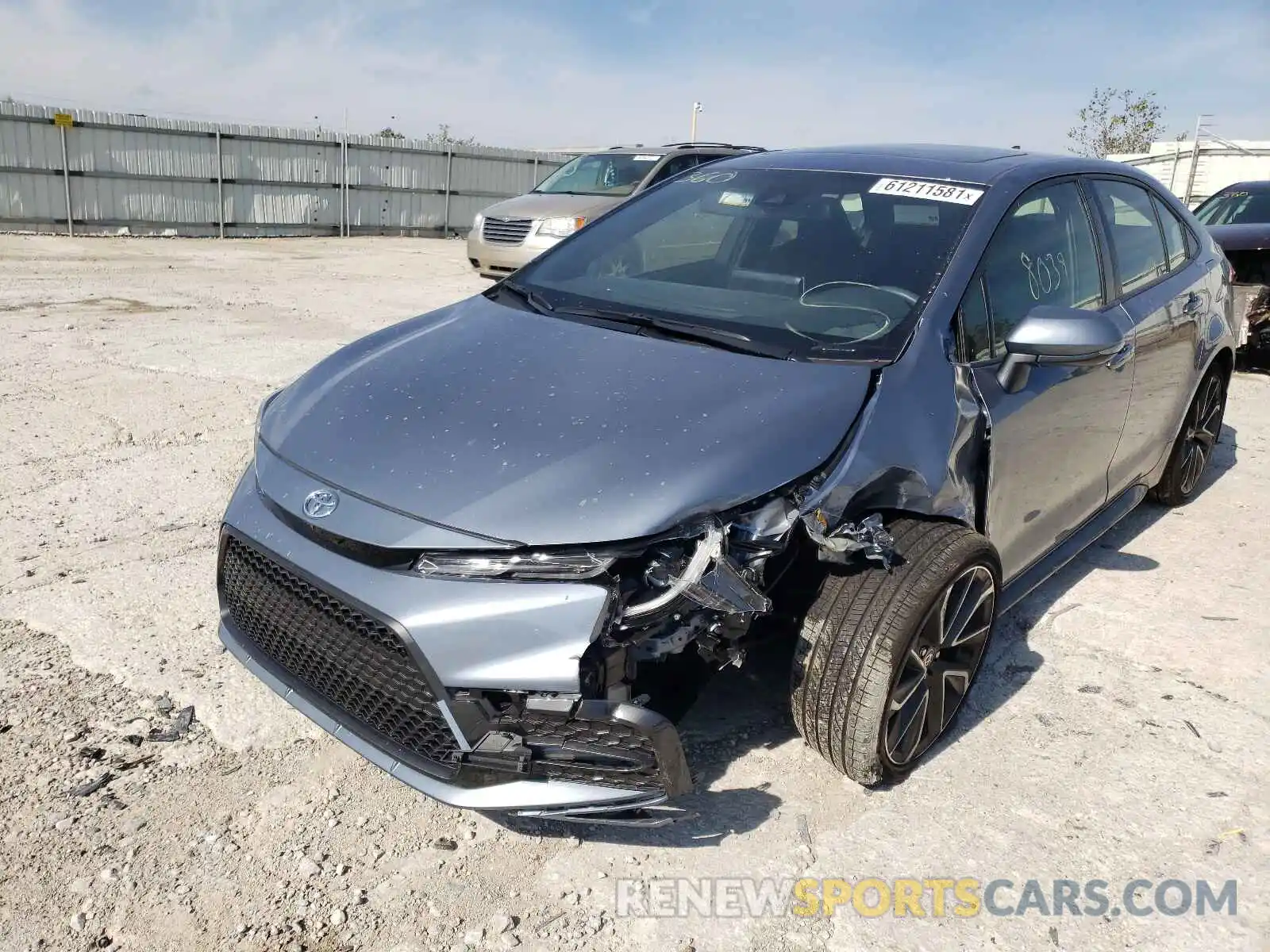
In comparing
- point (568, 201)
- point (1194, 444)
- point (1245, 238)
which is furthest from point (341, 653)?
point (568, 201)

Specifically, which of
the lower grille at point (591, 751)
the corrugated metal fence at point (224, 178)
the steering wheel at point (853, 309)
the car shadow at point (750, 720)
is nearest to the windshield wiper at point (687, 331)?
the steering wheel at point (853, 309)

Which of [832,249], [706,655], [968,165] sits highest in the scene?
[968,165]

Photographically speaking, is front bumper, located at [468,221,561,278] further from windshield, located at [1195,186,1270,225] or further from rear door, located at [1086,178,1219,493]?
rear door, located at [1086,178,1219,493]

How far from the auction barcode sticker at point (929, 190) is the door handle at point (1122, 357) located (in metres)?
0.81

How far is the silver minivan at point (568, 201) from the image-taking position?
1067 centimetres

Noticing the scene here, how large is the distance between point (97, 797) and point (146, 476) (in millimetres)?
2494

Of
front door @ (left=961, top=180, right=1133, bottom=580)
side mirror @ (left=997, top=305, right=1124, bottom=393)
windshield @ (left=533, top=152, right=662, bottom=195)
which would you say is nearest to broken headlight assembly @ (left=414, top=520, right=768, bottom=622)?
front door @ (left=961, top=180, right=1133, bottom=580)

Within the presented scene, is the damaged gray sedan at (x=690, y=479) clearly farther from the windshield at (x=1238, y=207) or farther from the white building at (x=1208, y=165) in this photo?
the white building at (x=1208, y=165)

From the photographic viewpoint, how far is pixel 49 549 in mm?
3875

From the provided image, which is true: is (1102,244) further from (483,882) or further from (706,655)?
(483,882)

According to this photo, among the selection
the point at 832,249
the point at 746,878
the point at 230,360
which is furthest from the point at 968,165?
the point at 230,360

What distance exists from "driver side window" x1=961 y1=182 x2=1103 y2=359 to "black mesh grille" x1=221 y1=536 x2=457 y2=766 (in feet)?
5.92

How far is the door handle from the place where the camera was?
350 centimetres

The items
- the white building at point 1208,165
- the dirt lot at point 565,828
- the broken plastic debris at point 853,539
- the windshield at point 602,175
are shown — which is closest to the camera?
the dirt lot at point 565,828
